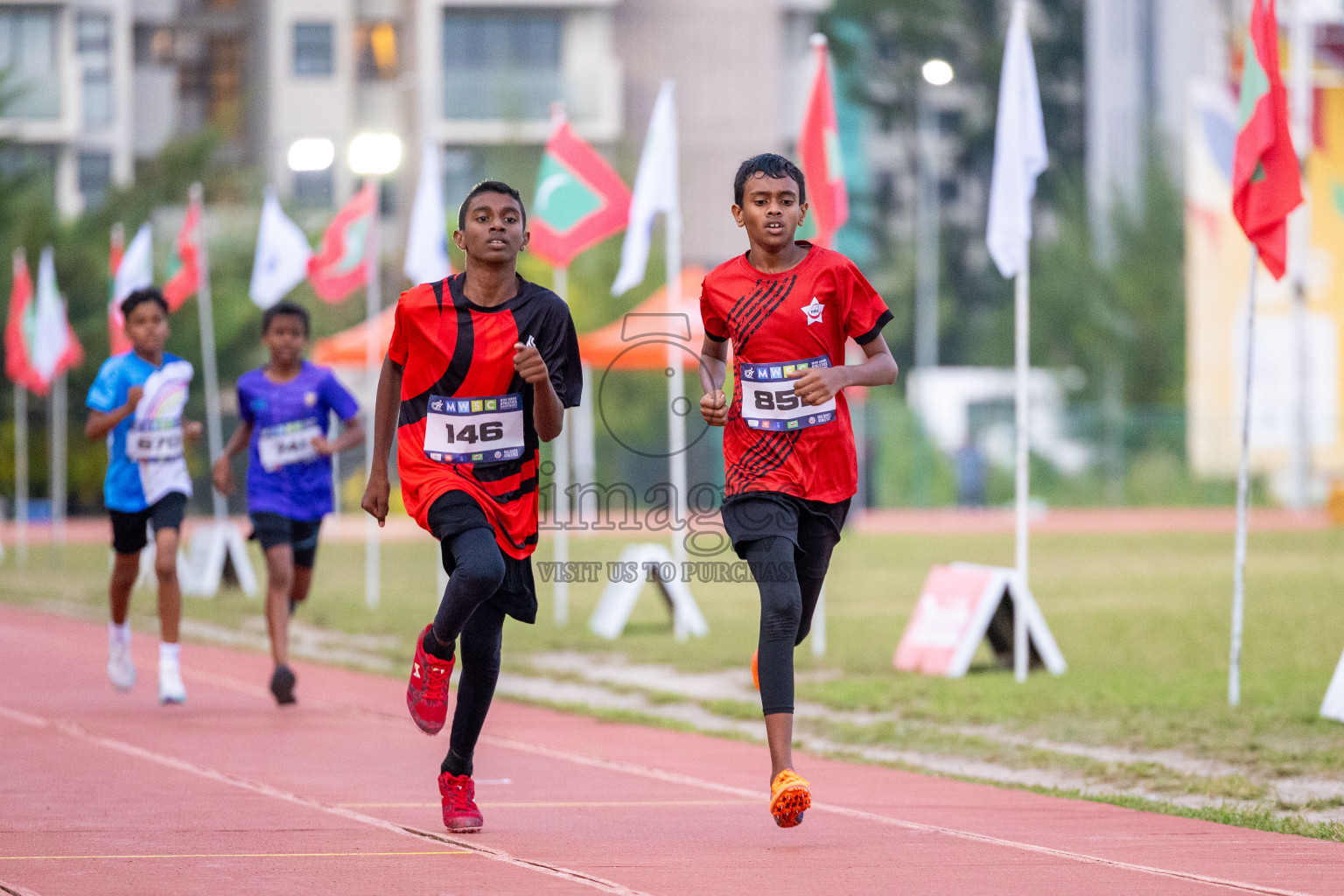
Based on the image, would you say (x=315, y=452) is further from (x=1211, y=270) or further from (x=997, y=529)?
(x=1211, y=270)

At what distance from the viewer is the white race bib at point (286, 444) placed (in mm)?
10531

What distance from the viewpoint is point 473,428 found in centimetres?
643

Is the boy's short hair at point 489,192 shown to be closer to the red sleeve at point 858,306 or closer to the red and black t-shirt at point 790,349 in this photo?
the red and black t-shirt at point 790,349

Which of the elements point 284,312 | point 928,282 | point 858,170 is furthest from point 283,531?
point 858,170

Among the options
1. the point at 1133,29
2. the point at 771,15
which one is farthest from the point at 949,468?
the point at 1133,29

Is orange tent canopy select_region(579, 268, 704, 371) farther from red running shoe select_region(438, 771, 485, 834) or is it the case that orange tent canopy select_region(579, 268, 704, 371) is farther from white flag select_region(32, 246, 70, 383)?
red running shoe select_region(438, 771, 485, 834)

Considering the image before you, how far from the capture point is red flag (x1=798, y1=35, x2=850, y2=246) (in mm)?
13352

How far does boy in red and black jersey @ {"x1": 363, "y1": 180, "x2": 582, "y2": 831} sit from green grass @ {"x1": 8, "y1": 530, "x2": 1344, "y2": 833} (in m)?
2.76

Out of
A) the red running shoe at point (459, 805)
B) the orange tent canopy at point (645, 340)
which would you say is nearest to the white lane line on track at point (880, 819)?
the red running shoe at point (459, 805)

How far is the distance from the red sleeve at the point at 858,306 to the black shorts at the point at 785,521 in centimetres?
57

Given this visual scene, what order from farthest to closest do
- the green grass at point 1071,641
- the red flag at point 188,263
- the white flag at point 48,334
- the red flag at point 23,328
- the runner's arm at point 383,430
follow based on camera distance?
the red flag at point 23,328 < the white flag at point 48,334 < the red flag at point 188,263 < the green grass at point 1071,641 < the runner's arm at point 383,430

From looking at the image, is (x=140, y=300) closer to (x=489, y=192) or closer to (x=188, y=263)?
(x=489, y=192)

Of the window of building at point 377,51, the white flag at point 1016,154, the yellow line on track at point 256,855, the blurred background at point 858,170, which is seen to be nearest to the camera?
the yellow line on track at point 256,855

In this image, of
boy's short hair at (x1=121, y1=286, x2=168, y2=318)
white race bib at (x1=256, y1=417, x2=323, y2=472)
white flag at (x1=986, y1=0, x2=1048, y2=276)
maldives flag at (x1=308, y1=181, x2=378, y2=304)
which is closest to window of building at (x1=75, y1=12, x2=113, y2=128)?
maldives flag at (x1=308, y1=181, x2=378, y2=304)
